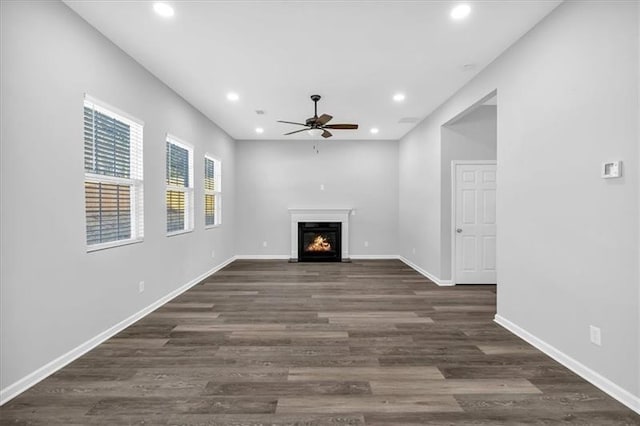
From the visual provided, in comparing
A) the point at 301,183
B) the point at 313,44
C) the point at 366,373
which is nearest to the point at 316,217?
the point at 301,183

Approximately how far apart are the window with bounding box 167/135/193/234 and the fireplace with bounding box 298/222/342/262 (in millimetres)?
3022

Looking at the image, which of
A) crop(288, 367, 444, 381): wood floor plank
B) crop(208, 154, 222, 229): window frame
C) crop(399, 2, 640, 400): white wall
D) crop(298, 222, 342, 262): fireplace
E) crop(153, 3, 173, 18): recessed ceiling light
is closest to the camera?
crop(399, 2, 640, 400): white wall

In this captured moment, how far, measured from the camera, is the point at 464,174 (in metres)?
5.36

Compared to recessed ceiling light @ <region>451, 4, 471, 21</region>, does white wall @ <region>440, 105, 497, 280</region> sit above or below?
below

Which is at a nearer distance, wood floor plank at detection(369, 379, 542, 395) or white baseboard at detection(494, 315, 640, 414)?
white baseboard at detection(494, 315, 640, 414)

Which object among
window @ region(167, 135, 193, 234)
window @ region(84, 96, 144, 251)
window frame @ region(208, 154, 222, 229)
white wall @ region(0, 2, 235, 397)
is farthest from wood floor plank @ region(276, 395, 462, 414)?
window frame @ region(208, 154, 222, 229)

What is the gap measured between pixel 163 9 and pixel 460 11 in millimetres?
2424

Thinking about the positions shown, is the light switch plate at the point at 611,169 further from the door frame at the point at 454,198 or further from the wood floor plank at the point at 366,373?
the door frame at the point at 454,198

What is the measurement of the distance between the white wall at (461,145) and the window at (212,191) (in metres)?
4.14

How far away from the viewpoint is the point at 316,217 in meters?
7.88

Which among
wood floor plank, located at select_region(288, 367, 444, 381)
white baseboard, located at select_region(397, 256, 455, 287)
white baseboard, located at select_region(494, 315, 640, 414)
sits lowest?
wood floor plank, located at select_region(288, 367, 444, 381)

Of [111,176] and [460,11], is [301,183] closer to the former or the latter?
[111,176]

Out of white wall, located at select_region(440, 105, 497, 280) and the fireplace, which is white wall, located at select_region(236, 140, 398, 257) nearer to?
the fireplace

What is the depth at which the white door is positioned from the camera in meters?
5.35
